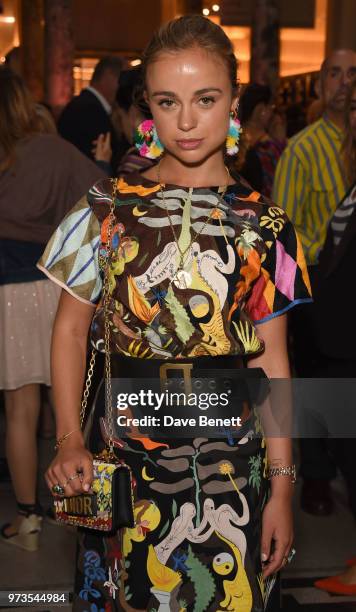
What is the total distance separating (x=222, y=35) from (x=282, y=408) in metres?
0.77

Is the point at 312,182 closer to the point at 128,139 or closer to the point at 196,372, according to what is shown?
the point at 128,139

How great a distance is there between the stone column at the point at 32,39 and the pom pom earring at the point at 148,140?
56.8 ft

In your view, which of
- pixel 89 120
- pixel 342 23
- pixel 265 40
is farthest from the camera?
pixel 342 23

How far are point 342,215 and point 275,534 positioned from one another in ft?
5.50

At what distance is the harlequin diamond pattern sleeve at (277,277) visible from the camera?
77.4 inches

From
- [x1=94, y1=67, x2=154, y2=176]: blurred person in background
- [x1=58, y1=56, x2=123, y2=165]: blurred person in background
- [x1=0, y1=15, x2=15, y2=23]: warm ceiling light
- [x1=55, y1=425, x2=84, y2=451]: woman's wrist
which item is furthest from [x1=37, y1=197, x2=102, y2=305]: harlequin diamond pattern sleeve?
[x1=0, y1=15, x2=15, y2=23]: warm ceiling light

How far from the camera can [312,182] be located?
4.09 meters

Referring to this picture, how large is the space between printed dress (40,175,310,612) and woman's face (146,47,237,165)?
93mm

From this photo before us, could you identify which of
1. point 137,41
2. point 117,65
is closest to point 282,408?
point 117,65

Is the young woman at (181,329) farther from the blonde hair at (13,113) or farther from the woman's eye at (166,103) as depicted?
the blonde hair at (13,113)

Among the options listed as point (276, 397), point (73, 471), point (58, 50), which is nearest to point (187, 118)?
point (276, 397)

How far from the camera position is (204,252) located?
1.89m

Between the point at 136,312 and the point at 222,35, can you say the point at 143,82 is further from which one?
the point at 136,312

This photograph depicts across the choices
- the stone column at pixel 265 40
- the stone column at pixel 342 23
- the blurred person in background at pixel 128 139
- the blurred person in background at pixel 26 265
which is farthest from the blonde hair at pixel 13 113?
the stone column at pixel 342 23
